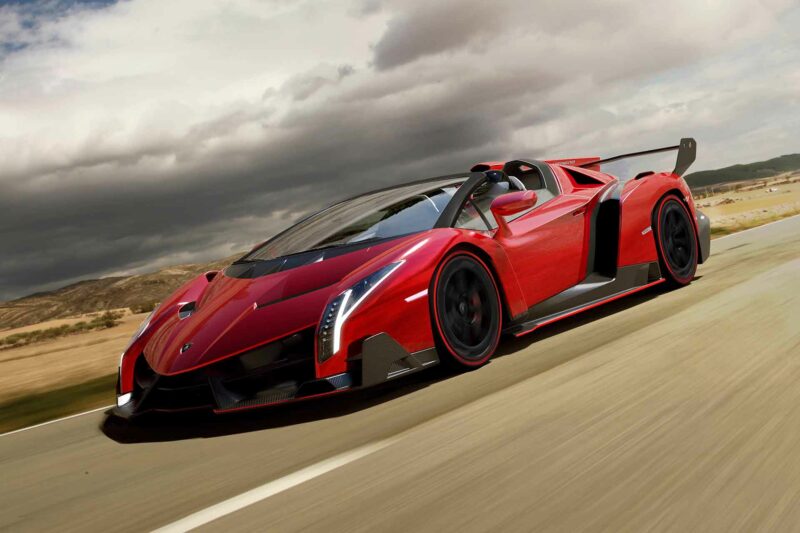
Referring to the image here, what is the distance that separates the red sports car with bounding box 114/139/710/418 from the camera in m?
3.66

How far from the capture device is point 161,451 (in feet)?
11.4

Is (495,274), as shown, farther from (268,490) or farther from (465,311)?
(268,490)

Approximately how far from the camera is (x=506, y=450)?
2648mm

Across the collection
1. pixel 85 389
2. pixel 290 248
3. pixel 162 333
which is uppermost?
pixel 290 248

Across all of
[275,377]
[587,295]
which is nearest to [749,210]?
[587,295]

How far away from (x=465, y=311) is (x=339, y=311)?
0.93 m

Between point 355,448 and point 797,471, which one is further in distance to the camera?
point 355,448

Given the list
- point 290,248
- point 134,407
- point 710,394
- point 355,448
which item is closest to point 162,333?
point 134,407

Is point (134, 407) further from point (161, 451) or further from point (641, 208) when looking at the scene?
point (641, 208)

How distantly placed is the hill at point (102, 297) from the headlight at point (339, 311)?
137m

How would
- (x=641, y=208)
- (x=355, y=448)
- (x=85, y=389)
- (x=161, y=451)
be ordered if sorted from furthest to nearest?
(x=85, y=389), (x=641, y=208), (x=161, y=451), (x=355, y=448)

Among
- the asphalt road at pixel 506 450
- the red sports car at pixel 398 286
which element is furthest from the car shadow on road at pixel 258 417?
the red sports car at pixel 398 286

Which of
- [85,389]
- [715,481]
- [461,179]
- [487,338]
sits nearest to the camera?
[715,481]

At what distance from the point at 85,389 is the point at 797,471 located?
6363mm
